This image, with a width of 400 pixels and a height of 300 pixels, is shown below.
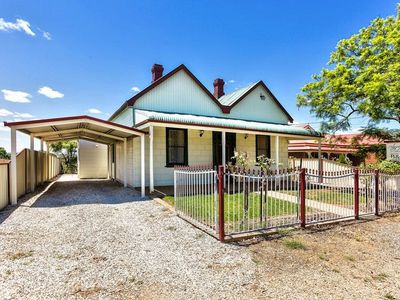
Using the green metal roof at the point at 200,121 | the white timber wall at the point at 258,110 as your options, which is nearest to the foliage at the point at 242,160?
the green metal roof at the point at 200,121

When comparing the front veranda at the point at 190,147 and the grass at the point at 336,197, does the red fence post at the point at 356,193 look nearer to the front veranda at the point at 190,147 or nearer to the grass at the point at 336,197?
the grass at the point at 336,197

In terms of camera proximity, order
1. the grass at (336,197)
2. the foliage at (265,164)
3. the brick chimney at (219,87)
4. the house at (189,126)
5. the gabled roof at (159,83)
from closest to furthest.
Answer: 1. the foliage at (265,164)
2. the grass at (336,197)
3. the house at (189,126)
4. the gabled roof at (159,83)
5. the brick chimney at (219,87)

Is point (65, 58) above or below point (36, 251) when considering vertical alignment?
above

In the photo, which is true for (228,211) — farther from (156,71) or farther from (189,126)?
(156,71)

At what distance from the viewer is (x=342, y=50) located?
17.5m

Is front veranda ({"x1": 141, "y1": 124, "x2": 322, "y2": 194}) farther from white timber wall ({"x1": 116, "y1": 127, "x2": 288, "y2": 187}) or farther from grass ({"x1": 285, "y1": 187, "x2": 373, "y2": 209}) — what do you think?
grass ({"x1": 285, "y1": 187, "x2": 373, "y2": 209})

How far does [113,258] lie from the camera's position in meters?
4.45

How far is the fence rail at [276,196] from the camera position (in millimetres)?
5766

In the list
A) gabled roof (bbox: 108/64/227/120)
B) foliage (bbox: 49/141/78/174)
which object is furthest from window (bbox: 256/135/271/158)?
foliage (bbox: 49/141/78/174)

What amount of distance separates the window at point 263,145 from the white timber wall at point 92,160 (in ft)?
40.7

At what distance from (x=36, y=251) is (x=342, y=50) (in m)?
20.4

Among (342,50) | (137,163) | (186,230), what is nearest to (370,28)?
(342,50)

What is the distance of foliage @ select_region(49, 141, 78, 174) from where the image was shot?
27375mm

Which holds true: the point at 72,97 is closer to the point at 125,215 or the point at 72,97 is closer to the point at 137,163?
the point at 137,163
